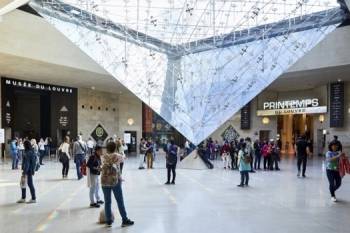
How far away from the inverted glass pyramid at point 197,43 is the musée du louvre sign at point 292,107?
8.72 metres

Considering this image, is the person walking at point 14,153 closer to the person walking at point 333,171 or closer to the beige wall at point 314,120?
the person walking at point 333,171

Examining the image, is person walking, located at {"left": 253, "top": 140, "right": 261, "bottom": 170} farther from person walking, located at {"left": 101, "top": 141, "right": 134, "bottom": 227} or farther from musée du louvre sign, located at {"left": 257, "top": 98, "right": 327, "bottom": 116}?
musée du louvre sign, located at {"left": 257, "top": 98, "right": 327, "bottom": 116}

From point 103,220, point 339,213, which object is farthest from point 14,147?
point 339,213

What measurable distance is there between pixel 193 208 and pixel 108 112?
78.5 feet

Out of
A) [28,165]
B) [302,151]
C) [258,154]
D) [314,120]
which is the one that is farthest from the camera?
[314,120]

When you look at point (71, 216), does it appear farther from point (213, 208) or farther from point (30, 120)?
point (30, 120)

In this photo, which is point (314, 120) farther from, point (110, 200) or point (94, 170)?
point (110, 200)

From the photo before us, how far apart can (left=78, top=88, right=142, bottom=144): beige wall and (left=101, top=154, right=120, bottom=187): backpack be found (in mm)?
22441

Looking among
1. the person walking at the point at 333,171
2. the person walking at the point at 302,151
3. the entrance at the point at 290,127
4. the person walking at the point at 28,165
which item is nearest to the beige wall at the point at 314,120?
the entrance at the point at 290,127

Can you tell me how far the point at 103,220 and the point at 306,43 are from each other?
50.3 ft

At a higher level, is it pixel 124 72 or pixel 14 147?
pixel 124 72

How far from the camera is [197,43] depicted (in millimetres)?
19188

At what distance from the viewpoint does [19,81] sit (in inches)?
906

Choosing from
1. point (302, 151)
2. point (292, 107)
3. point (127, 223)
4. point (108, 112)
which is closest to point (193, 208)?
point (127, 223)
